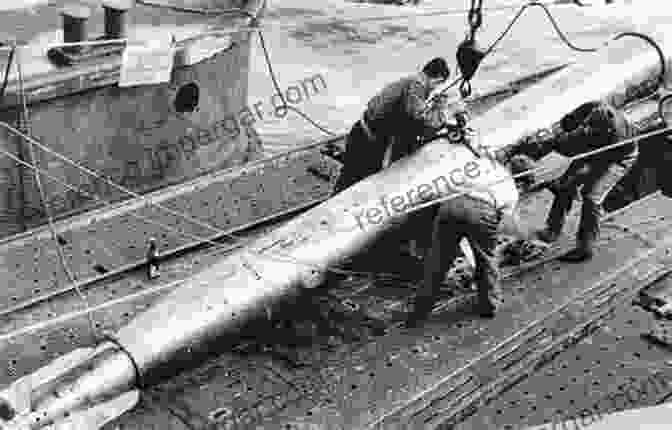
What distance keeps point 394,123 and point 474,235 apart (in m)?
1.45

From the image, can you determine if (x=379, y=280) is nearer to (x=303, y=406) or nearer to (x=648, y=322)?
(x=303, y=406)

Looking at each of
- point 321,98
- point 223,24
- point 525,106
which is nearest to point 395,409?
point 525,106

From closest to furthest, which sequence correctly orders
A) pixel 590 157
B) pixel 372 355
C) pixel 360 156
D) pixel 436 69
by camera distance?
1. pixel 372 355
2. pixel 436 69
3. pixel 360 156
4. pixel 590 157

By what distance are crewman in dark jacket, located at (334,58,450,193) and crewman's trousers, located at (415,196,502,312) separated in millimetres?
958

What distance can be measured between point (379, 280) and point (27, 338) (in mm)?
2808

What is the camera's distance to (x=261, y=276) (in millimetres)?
6730

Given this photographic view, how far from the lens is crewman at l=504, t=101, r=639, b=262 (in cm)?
822

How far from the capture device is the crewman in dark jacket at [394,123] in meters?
7.84

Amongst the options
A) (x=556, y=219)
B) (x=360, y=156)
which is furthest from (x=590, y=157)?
(x=360, y=156)

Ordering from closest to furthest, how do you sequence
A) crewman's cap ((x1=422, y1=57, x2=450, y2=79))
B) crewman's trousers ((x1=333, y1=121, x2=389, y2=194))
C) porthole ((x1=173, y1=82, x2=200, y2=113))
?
crewman's cap ((x1=422, y1=57, x2=450, y2=79)) → crewman's trousers ((x1=333, y1=121, x2=389, y2=194)) → porthole ((x1=173, y1=82, x2=200, y2=113))

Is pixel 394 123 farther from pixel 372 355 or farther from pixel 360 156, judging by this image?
pixel 372 355

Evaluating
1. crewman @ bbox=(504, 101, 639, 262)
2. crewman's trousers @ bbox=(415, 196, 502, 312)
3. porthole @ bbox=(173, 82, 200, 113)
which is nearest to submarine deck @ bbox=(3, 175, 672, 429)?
crewman's trousers @ bbox=(415, 196, 502, 312)

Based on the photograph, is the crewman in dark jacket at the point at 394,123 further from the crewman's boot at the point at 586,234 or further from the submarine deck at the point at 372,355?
the crewman's boot at the point at 586,234

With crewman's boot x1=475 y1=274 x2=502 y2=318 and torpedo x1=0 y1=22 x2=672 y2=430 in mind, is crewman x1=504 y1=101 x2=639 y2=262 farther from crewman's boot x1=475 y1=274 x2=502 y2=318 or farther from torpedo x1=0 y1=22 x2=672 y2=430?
crewman's boot x1=475 y1=274 x2=502 y2=318
